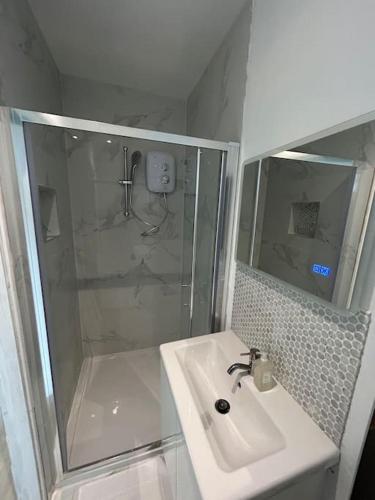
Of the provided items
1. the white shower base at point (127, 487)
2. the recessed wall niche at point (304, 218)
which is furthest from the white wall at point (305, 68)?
the white shower base at point (127, 487)

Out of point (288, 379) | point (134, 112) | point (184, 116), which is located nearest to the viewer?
point (288, 379)

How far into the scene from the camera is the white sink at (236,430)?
0.54 m

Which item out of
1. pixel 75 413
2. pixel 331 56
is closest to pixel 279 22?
pixel 331 56

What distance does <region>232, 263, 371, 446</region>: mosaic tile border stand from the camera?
569mm

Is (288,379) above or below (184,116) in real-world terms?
below

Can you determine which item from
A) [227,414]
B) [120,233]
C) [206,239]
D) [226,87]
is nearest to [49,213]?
[120,233]

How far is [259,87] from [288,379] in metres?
1.24

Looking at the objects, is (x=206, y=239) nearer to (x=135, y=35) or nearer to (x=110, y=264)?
(x=110, y=264)

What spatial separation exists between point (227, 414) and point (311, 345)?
0.46m

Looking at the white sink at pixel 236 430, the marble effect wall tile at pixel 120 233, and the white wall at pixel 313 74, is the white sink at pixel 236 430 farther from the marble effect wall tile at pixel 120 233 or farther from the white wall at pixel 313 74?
the marble effect wall tile at pixel 120 233

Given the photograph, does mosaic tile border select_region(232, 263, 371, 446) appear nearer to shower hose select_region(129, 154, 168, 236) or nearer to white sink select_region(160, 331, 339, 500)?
white sink select_region(160, 331, 339, 500)

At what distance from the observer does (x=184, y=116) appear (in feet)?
6.16

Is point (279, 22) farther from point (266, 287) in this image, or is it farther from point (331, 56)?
point (266, 287)

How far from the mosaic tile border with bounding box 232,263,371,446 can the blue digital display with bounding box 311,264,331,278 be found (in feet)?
0.30
